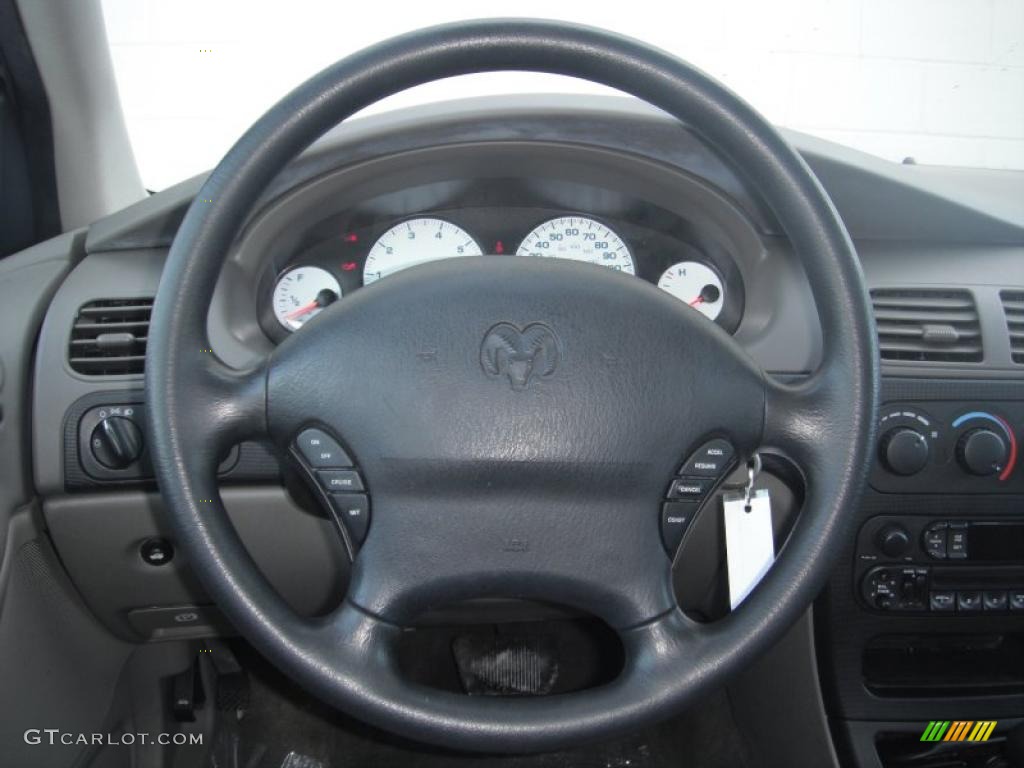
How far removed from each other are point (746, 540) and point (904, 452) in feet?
1.17

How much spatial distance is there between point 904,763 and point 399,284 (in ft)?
3.85

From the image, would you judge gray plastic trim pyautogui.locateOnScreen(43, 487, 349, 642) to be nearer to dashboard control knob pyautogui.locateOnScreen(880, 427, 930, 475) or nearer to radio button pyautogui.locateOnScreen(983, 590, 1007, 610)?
dashboard control knob pyautogui.locateOnScreen(880, 427, 930, 475)

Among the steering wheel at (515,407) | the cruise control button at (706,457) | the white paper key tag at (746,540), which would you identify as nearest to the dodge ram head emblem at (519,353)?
the steering wheel at (515,407)

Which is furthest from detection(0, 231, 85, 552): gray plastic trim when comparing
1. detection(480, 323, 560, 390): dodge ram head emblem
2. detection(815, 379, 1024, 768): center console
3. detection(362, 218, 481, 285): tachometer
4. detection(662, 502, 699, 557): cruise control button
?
detection(815, 379, 1024, 768): center console

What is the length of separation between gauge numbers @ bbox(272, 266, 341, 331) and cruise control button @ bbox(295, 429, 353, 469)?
0.47 metres

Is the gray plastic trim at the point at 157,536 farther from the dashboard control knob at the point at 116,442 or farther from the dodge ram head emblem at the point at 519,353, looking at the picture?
the dodge ram head emblem at the point at 519,353

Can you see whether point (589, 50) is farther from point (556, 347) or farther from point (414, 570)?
point (414, 570)

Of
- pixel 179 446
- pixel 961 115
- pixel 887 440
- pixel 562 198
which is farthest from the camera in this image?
pixel 961 115

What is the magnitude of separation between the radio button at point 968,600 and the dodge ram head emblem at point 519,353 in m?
0.80

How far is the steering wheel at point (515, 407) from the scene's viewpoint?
83cm

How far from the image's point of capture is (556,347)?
88 cm

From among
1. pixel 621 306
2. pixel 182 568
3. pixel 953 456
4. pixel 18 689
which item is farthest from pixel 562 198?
pixel 18 689

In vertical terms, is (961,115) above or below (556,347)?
above

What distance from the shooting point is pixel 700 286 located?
4.60 feet
